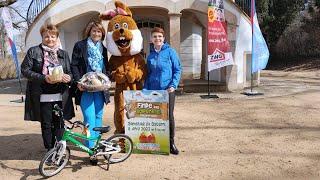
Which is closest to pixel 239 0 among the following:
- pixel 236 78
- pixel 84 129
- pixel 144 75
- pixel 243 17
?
pixel 243 17

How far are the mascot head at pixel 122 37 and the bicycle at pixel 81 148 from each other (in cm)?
121

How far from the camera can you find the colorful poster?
5953 mm

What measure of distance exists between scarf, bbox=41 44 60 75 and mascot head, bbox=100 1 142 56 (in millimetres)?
848

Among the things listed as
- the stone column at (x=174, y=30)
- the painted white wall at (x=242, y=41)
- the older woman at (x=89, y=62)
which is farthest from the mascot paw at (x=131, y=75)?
the painted white wall at (x=242, y=41)

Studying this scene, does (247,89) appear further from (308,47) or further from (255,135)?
(308,47)

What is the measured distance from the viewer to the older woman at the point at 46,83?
5605mm

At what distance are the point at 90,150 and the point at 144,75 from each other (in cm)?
135

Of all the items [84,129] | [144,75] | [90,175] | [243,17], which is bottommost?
[90,175]

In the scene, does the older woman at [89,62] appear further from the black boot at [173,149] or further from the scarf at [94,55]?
the black boot at [173,149]

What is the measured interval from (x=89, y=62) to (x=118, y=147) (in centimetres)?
121

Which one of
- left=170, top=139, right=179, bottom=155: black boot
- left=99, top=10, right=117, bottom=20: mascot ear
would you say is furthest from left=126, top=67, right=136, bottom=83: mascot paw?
left=170, top=139, right=179, bottom=155: black boot

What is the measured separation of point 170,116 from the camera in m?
6.09

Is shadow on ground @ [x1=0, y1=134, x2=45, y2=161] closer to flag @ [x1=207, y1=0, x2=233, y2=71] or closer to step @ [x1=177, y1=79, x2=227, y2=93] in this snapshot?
flag @ [x1=207, y1=0, x2=233, y2=71]

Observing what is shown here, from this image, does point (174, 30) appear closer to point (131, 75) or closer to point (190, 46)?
point (190, 46)
